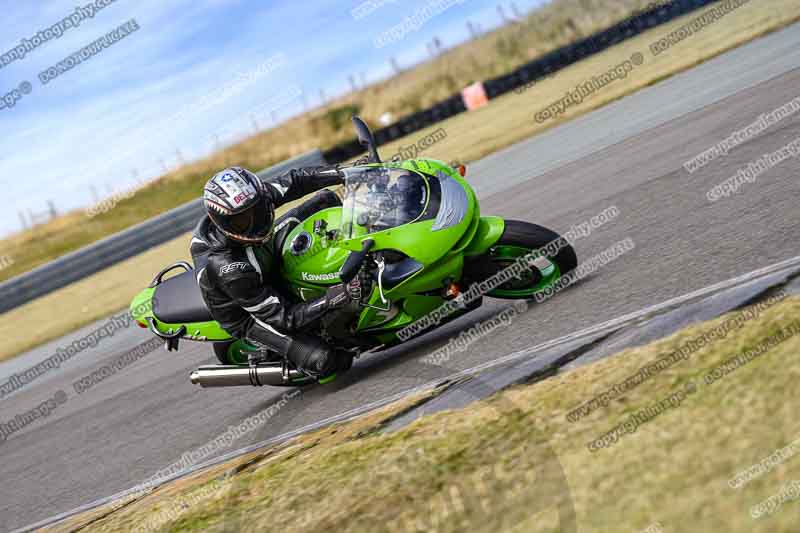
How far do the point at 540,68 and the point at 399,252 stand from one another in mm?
21289

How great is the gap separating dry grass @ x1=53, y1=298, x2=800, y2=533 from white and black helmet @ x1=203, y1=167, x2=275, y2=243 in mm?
1546

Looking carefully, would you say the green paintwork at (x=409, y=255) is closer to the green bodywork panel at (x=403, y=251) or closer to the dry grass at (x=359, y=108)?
the green bodywork panel at (x=403, y=251)

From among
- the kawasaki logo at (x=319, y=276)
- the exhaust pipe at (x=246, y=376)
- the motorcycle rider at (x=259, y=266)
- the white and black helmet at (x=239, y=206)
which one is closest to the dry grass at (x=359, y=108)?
the exhaust pipe at (x=246, y=376)

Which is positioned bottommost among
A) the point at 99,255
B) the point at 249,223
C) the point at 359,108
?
the point at 249,223

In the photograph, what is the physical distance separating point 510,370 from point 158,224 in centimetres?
1720

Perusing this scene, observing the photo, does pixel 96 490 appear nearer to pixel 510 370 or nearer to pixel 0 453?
pixel 0 453

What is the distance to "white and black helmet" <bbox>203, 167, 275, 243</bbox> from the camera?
5316 millimetres

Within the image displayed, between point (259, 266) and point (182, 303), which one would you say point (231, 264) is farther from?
point (182, 303)

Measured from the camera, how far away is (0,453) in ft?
26.2

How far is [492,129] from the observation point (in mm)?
19891

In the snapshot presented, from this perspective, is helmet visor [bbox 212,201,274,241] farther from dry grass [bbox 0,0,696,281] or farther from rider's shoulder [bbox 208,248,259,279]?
dry grass [bbox 0,0,696,281]

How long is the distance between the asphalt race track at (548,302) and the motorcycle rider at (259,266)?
1.50ft

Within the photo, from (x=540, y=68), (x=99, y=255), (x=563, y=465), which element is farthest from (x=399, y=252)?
(x=540, y=68)

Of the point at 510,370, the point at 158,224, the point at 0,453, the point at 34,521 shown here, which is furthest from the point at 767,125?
the point at 158,224
